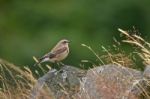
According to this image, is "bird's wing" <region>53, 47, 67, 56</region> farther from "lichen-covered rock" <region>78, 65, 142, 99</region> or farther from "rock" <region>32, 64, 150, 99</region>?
"lichen-covered rock" <region>78, 65, 142, 99</region>

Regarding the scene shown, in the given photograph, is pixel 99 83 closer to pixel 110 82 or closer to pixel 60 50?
pixel 110 82

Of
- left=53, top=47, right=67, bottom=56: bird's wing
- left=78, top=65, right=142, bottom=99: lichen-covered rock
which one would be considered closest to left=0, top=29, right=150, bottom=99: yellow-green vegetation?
left=78, top=65, right=142, bottom=99: lichen-covered rock

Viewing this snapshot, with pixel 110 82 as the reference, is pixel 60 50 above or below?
above

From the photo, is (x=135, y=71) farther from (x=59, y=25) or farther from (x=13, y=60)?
(x=59, y=25)

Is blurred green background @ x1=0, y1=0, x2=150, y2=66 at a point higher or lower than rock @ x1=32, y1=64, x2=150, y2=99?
lower

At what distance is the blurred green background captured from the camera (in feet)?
84.0

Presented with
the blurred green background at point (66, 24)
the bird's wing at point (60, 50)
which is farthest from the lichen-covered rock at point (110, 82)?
the blurred green background at point (66, 24)

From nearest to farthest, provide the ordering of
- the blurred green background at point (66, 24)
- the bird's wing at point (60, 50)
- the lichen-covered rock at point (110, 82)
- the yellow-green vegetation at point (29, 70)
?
the lichen-covered rock at point (110, 82) < the yellow-green vegetation at point (29, 70) < the bird's wing at point (60, 50) < the blurred green background at point (66, 24)

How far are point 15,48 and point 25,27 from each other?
2.44 metres

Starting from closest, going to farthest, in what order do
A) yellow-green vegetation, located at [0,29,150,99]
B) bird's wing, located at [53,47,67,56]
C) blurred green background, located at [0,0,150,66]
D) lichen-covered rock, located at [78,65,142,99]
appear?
lichen-covered rock, located at [78,65,142,99] → yellow-green vegetation, located at [0,29,150,99] → bird's wing, located at [53,47,67,56] → blurred green background, located at [0,0,150,66]

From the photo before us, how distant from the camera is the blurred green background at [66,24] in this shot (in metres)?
25.6

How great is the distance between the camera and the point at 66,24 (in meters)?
27.8

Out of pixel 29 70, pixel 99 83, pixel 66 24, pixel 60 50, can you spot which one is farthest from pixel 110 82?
pixel 66 24

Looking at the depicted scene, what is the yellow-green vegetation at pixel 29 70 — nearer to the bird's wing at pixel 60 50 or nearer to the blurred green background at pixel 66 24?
the bird's wing at pixel 60 50
